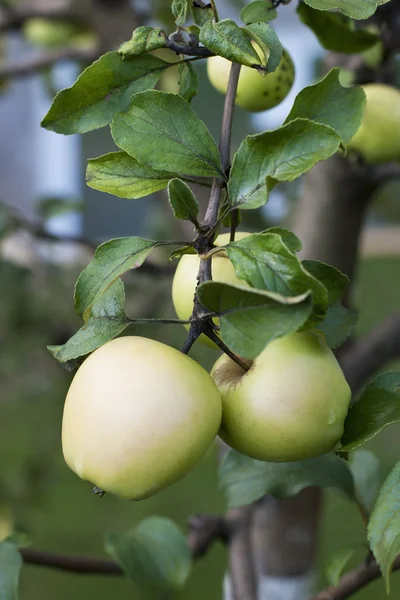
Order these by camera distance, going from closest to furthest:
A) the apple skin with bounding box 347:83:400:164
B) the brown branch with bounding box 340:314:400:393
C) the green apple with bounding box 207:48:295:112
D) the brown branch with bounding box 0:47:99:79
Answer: the green apple with bounding box 207:48:295:112, the apple skin with bounding box 347:83:400:164, the brown branch with bounding box 340:314:400:393, the brown branch with bounding box 0:47:99:79

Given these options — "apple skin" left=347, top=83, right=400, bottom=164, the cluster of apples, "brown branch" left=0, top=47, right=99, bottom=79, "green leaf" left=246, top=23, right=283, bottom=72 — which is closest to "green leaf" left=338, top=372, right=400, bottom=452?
the cluster of apples

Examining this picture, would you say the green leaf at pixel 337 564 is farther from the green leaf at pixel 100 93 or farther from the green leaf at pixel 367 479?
the green leaf at pixel 100 93

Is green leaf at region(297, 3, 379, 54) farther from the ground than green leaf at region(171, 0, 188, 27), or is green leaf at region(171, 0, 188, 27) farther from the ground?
green leaf at region(171, 0, 188, 27)

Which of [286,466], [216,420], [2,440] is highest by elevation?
[216,420]

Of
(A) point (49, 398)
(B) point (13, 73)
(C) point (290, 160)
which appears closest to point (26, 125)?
(A) point (49, 398)

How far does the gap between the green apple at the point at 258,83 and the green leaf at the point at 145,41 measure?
0.06m

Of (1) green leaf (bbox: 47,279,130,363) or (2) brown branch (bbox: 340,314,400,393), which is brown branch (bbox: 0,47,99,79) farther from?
(1) green leaf (bbox: 47,279,130,363)

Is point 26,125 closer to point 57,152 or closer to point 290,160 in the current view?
point 57,152

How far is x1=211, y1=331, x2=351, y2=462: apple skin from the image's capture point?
0.21 m

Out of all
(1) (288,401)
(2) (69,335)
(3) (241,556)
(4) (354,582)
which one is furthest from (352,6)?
(2) (69,335)

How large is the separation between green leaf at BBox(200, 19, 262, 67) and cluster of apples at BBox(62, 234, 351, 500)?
9 cm

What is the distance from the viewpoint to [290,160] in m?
0.21

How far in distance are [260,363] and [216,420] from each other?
23 mm

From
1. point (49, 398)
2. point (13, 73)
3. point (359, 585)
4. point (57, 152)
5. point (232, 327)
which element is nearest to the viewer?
point (232, 327)
